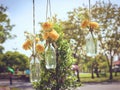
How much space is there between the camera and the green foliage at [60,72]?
10.2 feet

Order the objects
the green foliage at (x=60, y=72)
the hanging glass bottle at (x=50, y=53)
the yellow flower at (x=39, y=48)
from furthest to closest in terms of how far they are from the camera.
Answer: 1. the green foliage at (x=60, y=72)
2. the hanging glass bottle at (x=50, y=53)
3. the yellow flower at (x=39, y=48)

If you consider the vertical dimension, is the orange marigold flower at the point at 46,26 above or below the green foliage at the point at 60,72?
above

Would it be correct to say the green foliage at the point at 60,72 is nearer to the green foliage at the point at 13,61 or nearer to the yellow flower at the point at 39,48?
the yellow flower at the point at 39,48

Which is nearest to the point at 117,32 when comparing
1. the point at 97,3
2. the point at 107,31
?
the point at 107,31

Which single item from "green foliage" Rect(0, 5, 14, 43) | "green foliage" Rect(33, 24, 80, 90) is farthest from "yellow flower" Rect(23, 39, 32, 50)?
"green foliage" Rect(0, 5, 14, 43)

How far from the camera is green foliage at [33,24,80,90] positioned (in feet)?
10.2

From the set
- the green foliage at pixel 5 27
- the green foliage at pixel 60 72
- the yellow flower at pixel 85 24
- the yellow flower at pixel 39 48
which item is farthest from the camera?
the green foliage at pixel 5 27

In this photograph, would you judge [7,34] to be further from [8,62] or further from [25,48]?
[25,48]

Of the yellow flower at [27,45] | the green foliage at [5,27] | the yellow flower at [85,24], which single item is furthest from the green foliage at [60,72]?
the green foliage at [5,27]

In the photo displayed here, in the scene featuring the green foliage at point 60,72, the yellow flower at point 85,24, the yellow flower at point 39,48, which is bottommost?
the green foliage at point 60,72

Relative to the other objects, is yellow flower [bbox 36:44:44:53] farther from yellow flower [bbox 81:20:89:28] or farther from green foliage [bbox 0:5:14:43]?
green foliage [bbox 0:5:14:43]

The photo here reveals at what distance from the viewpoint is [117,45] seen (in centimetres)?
1689

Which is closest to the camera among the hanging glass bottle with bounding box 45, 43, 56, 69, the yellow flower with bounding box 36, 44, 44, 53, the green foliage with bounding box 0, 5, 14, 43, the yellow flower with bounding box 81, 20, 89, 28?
the yellow flower with bounding box 81, 20, 89, 28

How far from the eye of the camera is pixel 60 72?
3137 mm
